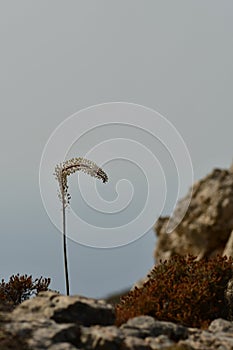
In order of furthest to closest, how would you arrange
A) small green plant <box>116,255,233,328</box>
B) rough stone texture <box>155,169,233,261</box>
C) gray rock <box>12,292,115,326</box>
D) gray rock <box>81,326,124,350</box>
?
rough stone texture <box>155,169,233,261</box> → small green plant <box>116,255,233,328</box> → gray rock <box>12,292,115,326</box> → gray rock <box>81,326,124,350</box>

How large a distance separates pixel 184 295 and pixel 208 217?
25.9 metres

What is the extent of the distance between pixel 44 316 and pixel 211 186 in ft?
101

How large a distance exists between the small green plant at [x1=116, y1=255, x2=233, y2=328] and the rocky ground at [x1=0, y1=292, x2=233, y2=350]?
1.61 m

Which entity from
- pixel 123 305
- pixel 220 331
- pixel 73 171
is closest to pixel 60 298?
pixel 220 331

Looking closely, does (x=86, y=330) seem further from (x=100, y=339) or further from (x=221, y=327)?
(x=221, y=327)

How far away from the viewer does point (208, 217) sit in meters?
43.8

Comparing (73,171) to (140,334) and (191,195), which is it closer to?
(140,334)

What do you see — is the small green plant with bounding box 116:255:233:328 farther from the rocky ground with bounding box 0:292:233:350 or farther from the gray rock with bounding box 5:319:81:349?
the gray rock with bounding box 5:319:81:349

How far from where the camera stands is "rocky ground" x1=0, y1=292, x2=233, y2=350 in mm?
13195

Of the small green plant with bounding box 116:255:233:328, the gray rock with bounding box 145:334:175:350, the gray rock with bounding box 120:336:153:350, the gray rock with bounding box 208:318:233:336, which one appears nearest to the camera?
the gray rock with bounding box 120:336:153:350

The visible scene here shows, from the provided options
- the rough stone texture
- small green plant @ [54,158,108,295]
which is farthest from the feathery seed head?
the rough stone texture

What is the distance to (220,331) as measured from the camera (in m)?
16.0

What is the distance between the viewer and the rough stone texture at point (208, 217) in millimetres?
43625

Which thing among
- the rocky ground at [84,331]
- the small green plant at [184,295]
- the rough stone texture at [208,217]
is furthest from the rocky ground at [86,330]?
the rough stone texture at [208,217]
